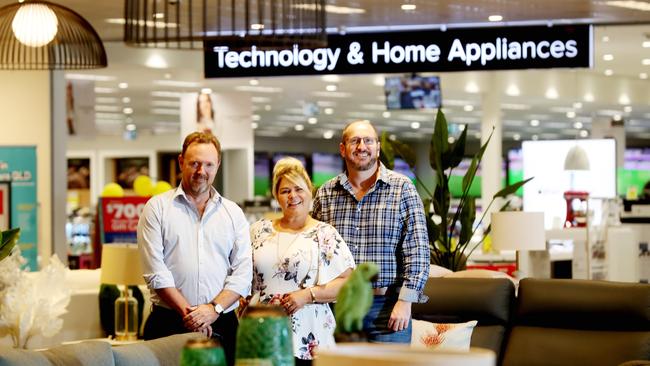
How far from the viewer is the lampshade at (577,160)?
14.3m

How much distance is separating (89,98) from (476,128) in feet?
60.5

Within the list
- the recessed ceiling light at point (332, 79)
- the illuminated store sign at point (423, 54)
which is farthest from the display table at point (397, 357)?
the recessed ceiling light at point (332, 79)

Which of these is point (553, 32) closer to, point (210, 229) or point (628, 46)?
point (210, 229)

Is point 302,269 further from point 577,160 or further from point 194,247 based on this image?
point 577,160

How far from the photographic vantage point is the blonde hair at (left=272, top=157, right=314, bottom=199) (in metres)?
4.39

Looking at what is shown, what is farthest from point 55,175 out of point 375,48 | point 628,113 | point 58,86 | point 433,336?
point 628,113

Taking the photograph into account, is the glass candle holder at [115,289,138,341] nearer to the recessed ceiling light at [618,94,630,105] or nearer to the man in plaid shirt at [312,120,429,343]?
the man in plaid shirt at [312,120,429,343]

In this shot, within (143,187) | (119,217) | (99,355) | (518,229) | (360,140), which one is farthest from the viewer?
(143,187)

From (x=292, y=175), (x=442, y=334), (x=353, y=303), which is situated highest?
(x=292, y=175)

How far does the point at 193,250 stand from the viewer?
4.30m

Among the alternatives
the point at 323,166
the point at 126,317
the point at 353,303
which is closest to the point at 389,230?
the point at 126,317

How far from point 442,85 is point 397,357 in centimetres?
1595

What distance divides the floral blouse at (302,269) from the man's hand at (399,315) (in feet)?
0.86

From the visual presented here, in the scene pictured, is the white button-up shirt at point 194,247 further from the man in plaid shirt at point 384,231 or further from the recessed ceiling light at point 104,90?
the recessed ceiling light at point 104,90
